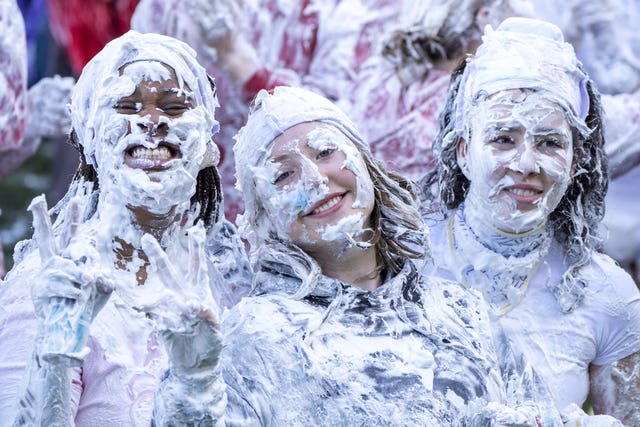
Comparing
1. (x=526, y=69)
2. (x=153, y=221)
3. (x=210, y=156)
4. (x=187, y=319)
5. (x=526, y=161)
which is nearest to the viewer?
(x=187, y=319)

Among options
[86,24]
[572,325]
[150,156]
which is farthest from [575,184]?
[86,24]

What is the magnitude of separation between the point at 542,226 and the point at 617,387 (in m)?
0.51

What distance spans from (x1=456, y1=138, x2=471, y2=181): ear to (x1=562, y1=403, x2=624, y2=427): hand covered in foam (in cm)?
92

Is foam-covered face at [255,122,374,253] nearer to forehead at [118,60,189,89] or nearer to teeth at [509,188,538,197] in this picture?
forehead at [118,60,189,89]

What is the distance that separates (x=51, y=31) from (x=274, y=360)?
145 inches

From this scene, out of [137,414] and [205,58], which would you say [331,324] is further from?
[205,58]

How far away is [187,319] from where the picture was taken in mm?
3059

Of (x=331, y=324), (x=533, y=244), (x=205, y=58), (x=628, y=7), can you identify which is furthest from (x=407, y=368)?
(x=628, y=7)

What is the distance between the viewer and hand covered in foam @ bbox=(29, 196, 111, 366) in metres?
3.09

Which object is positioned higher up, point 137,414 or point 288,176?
point 288,176

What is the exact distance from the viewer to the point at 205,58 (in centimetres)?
559

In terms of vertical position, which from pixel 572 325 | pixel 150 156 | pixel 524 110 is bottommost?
pixel 572 325

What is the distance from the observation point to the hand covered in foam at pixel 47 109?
5738 mm

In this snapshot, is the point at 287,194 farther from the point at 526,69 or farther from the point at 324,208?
the point at 526,69
